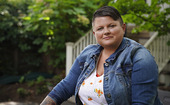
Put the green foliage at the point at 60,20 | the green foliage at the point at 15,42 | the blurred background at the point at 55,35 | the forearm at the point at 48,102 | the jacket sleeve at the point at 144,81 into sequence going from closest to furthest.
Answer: the jacket sleeve at the point at 144,81 < the forearm at the point at 48,102 < the blurred background at the point at 55,35 < the green foliage at the point at 60,20 < the green foliage at the point at 15,42

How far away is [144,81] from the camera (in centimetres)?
107

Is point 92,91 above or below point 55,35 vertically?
below

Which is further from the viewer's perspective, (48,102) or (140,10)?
(140,10)

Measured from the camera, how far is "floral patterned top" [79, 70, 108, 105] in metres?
1.26

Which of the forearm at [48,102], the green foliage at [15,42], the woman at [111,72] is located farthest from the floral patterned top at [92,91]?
the green foliage at [15,42]

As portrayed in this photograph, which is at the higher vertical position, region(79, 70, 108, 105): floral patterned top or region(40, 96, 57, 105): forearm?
region(79, 70, 108, 105): floral patterned top

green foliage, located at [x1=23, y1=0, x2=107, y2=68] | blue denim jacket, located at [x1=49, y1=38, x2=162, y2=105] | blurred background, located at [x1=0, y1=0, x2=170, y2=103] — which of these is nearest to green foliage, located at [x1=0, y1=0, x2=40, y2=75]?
blurred background, located at [x1=0, y1=0, x2=170, y2=103]

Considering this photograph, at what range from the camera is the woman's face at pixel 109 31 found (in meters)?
1.27

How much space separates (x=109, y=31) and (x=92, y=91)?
1.53ft

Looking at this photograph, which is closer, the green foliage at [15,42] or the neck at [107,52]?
the neck at [107,52]

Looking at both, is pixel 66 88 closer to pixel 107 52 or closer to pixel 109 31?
pixel 107 52

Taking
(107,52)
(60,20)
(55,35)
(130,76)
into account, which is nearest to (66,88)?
(107,52)

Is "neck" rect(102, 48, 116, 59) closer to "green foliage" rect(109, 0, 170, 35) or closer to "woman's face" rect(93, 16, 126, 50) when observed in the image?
"woman's face" rect(93, 16, 126, 50)

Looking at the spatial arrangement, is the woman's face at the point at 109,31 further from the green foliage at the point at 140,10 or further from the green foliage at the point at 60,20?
the green foliage at the point at 60,20
